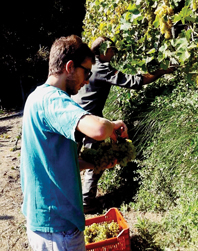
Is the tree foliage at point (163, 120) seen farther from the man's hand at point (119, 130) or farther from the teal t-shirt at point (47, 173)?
the teal t-shirt at point (47, 173)

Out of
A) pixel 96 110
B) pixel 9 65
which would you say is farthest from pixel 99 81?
pixel 9 65

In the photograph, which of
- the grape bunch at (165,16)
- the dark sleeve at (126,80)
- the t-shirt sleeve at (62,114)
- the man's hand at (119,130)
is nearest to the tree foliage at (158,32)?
the grape bunch at (165,16)

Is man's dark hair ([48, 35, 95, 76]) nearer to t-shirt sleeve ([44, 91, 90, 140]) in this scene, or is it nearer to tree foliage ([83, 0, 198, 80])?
t-shirt sleeve ([44, 91, 90, 140])

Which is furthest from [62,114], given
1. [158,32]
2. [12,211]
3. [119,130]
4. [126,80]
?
[12,211]

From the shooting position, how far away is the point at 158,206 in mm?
3348

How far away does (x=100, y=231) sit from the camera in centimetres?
294

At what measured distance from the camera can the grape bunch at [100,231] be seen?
2895mm

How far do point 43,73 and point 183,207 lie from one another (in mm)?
11032

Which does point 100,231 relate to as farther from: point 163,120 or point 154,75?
point 154,75

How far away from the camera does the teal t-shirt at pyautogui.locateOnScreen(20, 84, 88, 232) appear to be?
5.21 ft

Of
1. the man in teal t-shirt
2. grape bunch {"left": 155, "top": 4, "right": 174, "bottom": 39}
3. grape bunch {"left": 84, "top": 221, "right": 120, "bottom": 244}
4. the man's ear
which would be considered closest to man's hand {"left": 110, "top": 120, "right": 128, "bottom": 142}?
the man in teal t-shirt

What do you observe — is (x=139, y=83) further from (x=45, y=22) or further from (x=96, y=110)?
(x=45, y=22)

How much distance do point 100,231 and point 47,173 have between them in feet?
5.02

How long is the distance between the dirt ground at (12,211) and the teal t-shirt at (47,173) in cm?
159
